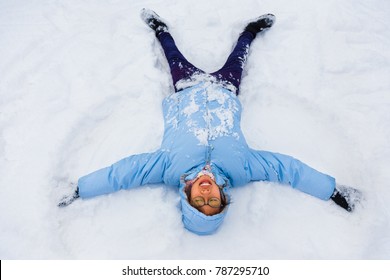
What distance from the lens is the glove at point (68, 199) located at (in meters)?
2.93

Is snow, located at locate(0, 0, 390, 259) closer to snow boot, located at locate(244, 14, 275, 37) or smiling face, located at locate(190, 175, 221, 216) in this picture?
snow boot, located at locate(244, 14, 275, 37)

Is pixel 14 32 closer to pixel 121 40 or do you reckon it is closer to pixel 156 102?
pixel 121 40

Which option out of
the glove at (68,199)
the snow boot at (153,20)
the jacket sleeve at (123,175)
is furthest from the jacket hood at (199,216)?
the snow boot at (153,20)

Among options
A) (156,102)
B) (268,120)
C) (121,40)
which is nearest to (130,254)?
(156,102)

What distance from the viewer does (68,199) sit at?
2.94 m

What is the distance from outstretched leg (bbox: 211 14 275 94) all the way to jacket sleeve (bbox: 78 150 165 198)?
1102 mm

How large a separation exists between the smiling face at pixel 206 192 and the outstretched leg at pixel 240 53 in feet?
4.13

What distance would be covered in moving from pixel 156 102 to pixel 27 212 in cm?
151

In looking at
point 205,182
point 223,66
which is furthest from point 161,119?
point 205,182

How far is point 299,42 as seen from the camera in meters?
3.97

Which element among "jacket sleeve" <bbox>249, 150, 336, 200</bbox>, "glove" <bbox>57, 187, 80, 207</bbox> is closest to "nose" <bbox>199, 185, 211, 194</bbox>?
"jacket sleeve" <bbox>249, 150, 336, 200</bbox>

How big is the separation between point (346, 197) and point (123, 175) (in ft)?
6.13

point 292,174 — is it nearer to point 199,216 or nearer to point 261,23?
point 199,216

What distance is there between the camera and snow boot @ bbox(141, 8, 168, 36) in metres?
3.96
